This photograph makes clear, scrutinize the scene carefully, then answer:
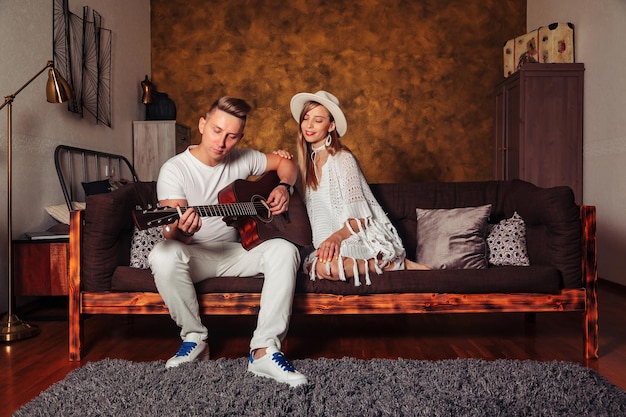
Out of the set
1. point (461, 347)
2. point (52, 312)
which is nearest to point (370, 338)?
point (461, 347)

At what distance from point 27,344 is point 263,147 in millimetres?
3522

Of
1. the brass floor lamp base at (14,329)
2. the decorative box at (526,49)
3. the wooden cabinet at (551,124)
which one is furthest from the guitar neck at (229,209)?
the decorative box at (526,49)

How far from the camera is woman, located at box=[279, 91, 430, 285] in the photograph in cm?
231

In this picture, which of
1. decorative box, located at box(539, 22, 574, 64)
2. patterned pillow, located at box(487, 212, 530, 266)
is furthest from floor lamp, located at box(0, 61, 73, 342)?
decorative box, located at box(539, 22, 574, 64)

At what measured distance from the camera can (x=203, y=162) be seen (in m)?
2.40

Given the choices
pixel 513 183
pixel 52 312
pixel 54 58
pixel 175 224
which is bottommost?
pixel 52 312

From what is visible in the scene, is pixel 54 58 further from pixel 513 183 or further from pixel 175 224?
pixel 513 183

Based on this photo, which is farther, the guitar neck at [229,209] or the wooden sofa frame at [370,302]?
the wooden sofa frame at [370,302]

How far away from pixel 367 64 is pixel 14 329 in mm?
4131

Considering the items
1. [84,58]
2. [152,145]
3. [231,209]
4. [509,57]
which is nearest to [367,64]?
[509,57]

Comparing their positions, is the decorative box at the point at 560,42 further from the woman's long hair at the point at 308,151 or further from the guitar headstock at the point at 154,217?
the guitar headstock at the point at 154,217

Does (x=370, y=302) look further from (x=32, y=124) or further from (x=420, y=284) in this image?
(x=32, y=124)

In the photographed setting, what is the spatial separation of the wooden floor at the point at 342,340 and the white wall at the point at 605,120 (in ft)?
3.44

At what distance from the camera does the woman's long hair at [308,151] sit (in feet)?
8.39
